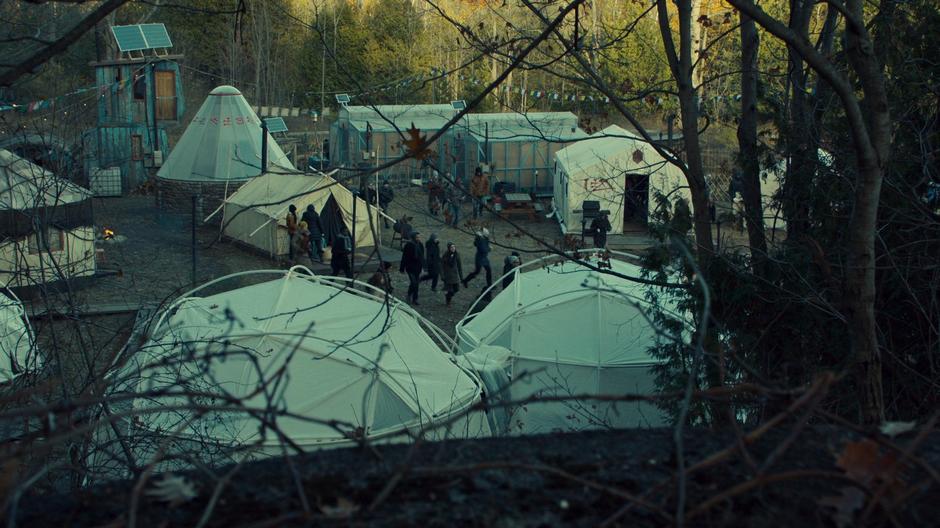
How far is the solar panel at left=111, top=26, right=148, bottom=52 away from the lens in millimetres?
26864

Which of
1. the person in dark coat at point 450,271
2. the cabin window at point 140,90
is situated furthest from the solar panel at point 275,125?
the person in dark coat at point 450,271

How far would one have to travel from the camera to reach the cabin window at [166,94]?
2925cm

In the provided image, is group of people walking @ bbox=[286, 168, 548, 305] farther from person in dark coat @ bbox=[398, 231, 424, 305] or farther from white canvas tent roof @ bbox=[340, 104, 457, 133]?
white canvas tent roof @ bbox=[340, 104, 457, 133]

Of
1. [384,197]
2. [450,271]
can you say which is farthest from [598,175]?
[450,271]

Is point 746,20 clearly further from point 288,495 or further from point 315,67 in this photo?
point 315,67

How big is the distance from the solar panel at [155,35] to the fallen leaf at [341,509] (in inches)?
1069

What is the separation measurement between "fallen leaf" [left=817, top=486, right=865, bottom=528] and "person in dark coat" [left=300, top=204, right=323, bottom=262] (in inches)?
698

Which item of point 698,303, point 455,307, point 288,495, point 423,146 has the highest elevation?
point 423,146

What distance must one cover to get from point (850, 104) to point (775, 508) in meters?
2.90

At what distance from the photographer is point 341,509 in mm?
2143

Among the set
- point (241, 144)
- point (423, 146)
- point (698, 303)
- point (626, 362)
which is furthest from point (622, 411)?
point (241, 144)

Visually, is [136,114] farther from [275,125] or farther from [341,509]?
[341,509]

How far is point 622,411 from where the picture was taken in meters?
9.88

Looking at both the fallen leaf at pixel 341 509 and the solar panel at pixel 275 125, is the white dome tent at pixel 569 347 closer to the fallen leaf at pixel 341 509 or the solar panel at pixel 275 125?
the fallen leaf at pixel 341 509
